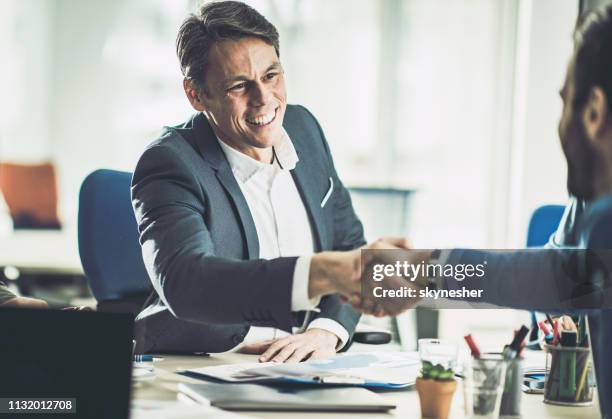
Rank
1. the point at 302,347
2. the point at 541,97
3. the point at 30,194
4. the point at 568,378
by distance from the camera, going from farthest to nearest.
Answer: the point at 30,194 → the point at 541,97 → the point at 302,347 → the point at 568,378

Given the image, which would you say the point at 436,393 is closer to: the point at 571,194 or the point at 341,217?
the point at 571,194

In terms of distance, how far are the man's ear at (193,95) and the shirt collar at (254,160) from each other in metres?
0.08

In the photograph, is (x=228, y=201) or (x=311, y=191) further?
(x=311, y=191)

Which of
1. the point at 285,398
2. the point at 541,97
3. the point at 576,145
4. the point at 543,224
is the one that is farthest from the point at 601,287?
the point at 541,97

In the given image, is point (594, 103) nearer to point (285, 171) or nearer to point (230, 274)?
point (230, 274)

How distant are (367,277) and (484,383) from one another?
0.66 feet

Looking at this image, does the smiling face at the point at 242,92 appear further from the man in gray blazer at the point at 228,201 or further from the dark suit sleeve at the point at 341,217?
the dark suit sleeve at the point at 341,217

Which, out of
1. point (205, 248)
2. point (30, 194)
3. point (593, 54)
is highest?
point (30, 194)

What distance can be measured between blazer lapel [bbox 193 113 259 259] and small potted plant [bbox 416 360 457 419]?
1.69 feet

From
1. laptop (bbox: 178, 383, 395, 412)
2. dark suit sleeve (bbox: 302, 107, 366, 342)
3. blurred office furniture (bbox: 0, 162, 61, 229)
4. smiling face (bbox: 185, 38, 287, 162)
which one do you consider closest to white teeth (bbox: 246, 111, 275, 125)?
smiling face (bbox: 185, 38, 287, 162)

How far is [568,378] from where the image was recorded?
1106 mm

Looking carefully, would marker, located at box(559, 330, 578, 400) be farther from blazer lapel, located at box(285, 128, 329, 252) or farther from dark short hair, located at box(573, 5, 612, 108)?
blazer lapel, located at box(285, 128, 329, 252)

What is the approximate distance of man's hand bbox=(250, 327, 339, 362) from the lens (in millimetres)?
1312

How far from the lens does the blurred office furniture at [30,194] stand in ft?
17.0
